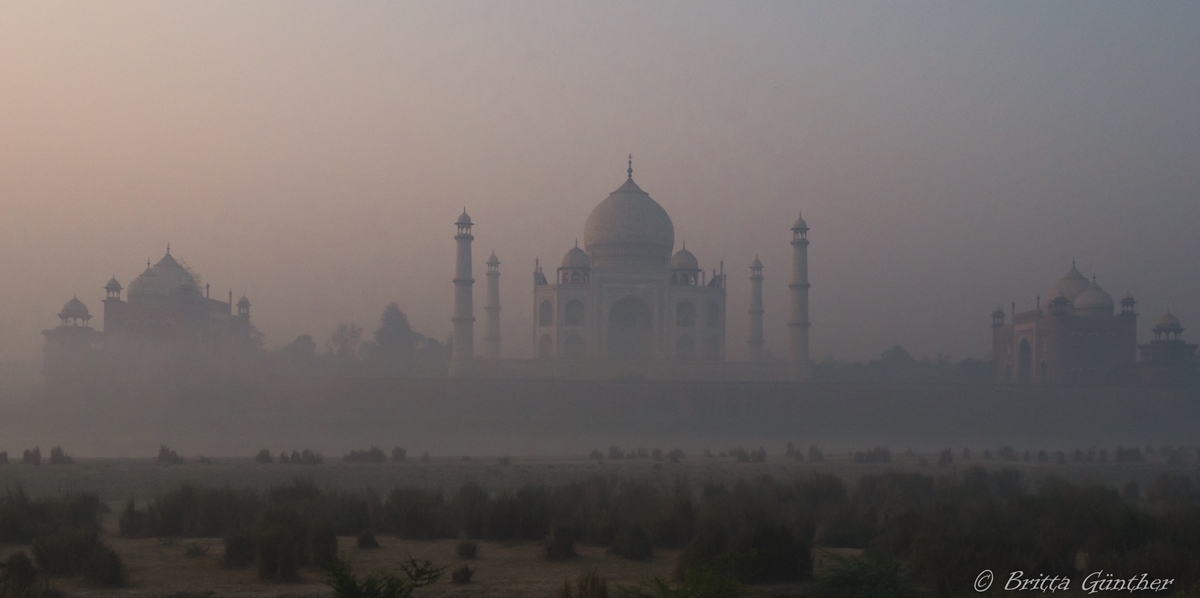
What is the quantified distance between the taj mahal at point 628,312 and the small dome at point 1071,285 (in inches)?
436

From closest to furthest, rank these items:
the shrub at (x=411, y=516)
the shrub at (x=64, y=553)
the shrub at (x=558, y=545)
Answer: the shrub at (x=64, y=553) < the shrub at (x=558, y=545) < the shrub at (x=411, y=516)

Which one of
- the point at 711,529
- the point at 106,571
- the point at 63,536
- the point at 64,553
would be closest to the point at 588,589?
the point at 711,529

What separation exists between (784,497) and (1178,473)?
35.3 ft

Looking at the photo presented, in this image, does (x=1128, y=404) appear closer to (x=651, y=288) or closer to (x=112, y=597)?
(x=651, y=288)

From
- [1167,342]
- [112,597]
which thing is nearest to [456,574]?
[112,597]

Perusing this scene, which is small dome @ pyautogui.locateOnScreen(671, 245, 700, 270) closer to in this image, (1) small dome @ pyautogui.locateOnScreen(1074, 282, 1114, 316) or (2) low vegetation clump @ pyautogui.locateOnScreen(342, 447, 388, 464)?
(1) small dome @ pyautogui.locateOnScreen(1074, 282, 1114, 316)

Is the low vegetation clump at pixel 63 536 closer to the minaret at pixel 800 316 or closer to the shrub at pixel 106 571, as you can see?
the shrub at pixel 106 571

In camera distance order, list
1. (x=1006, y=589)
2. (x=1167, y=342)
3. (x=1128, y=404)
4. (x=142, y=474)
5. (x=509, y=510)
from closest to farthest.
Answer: (x=1006, y=589) < (x=509, y=510) < (x=142, y=474) < (x=1128, y=404) < (x=1167, y=342)

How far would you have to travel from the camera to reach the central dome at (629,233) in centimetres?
4109

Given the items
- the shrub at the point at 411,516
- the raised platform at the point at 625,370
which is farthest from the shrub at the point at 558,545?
the raised platform at the point at 625,370

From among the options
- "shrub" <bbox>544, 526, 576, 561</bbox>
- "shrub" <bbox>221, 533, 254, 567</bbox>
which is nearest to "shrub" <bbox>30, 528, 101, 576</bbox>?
"shrub" <bbox>221, 533, 254, 567</bbox>

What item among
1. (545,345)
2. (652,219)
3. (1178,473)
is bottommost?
(1178,473)

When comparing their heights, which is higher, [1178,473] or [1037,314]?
[1037,314]

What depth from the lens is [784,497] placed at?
515 inches
